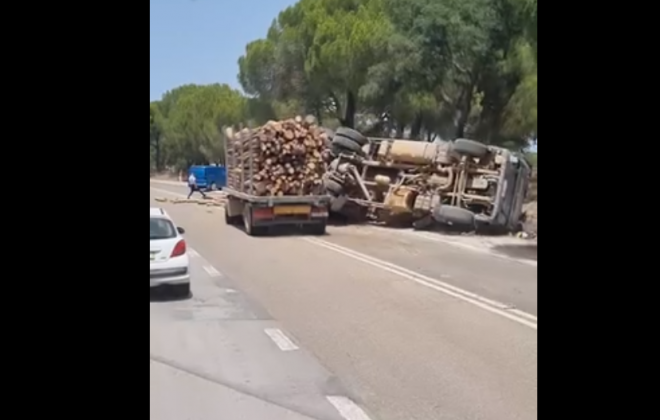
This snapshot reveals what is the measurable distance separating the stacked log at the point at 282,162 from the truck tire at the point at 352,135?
0.51 metres

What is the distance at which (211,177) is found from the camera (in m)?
11.9

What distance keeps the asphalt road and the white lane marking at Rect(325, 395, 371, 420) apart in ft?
0.03

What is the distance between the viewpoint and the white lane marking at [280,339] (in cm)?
533

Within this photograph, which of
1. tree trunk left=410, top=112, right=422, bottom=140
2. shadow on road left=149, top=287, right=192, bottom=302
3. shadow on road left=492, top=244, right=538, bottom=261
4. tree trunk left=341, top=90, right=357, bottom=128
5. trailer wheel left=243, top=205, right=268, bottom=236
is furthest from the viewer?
tree trunk left=410, top=112, right=422, bottom=140

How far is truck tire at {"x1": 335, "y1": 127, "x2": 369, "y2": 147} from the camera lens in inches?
536

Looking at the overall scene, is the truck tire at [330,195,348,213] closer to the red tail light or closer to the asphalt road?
the asphalt road

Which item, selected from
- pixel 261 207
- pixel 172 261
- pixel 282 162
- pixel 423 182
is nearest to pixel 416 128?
pixel 423 182

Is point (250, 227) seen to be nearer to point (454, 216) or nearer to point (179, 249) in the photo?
point (454, 216)

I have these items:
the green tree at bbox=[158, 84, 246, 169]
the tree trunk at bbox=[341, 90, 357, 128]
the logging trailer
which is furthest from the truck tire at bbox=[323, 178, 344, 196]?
the green tree at bbox=[158, 84, 246, 169]

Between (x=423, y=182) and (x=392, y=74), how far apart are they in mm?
2064

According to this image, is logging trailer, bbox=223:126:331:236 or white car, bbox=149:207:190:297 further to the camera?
logging trailer, bbox=223:126:331:236
